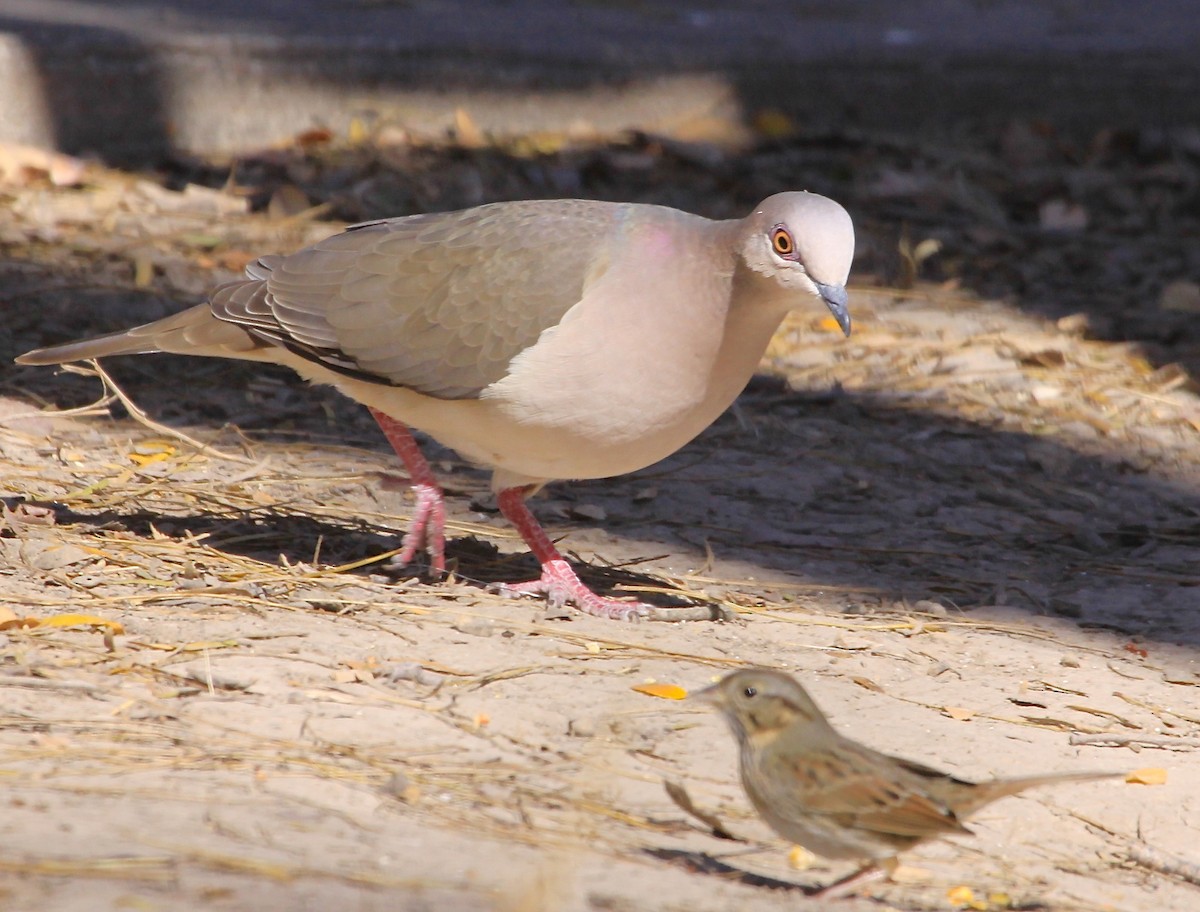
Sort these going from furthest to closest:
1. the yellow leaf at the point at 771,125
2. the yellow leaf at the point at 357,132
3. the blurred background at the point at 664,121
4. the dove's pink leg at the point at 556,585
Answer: the yellow leaf at the point at 771,125 < the yellow leaf at the point at 357,132 < the blurred background at the point at 664,121 < the dove's pink leg at the point at 556,585

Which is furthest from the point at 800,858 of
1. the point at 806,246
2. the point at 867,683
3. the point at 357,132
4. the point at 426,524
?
the point at 357,132

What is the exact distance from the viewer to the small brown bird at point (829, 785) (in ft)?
10.3

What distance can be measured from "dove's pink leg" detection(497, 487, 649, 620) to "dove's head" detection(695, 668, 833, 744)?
1.51 metres

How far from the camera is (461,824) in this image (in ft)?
10.6

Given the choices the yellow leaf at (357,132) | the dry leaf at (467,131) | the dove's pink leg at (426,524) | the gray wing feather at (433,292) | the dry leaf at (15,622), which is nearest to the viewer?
the dry leaf at (15,622)

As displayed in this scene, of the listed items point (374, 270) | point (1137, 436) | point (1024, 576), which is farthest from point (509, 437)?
point (1137, 436)

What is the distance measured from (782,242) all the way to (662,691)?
117cm

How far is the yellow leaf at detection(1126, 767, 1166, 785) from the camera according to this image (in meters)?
3.98

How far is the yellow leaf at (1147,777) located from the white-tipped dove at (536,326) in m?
1.30

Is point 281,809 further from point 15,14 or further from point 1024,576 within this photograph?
point 15,14

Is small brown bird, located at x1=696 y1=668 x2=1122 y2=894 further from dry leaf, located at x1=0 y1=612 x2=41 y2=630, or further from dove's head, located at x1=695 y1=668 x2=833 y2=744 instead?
dry leaf, located at x1=0 y1=612 x2=41 y2=630

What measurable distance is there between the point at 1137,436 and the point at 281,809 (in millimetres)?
4589

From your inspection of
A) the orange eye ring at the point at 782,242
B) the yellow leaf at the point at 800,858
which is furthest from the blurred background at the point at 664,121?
the yellow leaf at the point at 800,858

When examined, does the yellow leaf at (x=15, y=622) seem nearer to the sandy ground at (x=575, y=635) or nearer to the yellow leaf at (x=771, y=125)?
the sandy ground at (x=575, y=635)
